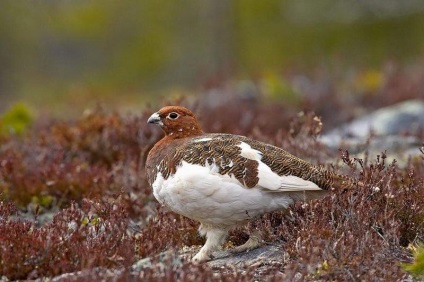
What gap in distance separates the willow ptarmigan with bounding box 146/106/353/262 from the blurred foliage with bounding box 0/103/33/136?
4.21m

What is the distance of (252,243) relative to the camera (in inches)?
200

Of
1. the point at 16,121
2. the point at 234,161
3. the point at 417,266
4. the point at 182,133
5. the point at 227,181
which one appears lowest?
the point at 417,266

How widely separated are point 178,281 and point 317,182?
1328 millimetres

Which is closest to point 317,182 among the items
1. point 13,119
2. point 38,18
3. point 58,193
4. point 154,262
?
point 154,262

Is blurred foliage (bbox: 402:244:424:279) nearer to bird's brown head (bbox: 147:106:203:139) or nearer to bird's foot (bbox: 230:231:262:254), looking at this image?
bird's foot (bbox: 230:231:262:254)

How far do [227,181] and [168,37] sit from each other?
1014 inches

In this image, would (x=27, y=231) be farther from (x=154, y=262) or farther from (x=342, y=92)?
(x=342, y=92)

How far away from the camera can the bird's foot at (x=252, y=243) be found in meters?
5.07

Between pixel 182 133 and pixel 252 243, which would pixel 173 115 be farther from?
pixel 252 243

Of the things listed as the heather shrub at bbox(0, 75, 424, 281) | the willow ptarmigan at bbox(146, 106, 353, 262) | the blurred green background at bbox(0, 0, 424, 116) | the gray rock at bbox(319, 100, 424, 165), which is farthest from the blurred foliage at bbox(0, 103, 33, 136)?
the blurred green background at bbox(0, 0, 424, 116)

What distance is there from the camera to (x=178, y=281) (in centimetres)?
391

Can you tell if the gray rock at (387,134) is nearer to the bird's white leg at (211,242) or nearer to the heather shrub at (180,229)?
the heather shrub at (180,229)

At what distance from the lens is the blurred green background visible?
2658 cm

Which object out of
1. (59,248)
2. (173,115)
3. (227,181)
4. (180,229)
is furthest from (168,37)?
(59,248)
